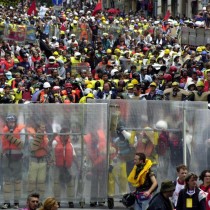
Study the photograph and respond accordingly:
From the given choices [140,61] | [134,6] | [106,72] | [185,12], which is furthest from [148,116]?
[134,6]

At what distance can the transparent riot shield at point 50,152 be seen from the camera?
20609mm

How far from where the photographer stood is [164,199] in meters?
16.2

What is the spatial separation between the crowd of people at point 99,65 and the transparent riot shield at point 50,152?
3.31 meters

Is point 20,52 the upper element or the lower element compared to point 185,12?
lower

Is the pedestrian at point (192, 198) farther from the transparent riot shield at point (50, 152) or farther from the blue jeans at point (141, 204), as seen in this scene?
the transparent riot shield at point (50, 152)

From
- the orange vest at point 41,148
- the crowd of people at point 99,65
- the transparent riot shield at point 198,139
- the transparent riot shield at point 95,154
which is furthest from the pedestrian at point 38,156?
the crowd of people at point 99,65

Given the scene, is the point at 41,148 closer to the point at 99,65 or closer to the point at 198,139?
the point at 198,139

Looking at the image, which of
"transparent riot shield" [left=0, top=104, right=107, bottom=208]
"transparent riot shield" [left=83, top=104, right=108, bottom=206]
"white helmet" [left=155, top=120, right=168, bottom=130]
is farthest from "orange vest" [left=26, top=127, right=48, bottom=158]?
"white helmet" [left=155, top=120, right=168, bottom=130]

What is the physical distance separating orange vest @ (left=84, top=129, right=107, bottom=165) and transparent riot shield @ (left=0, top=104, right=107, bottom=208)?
0.02 m

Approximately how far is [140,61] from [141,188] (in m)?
15.2

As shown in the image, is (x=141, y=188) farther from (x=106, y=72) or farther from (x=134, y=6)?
(x=134, y=6)

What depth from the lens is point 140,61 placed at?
3344 centimetres

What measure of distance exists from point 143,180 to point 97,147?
2.62 m

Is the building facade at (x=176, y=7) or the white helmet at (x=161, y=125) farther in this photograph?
the building facade at (x=176, y=7)
